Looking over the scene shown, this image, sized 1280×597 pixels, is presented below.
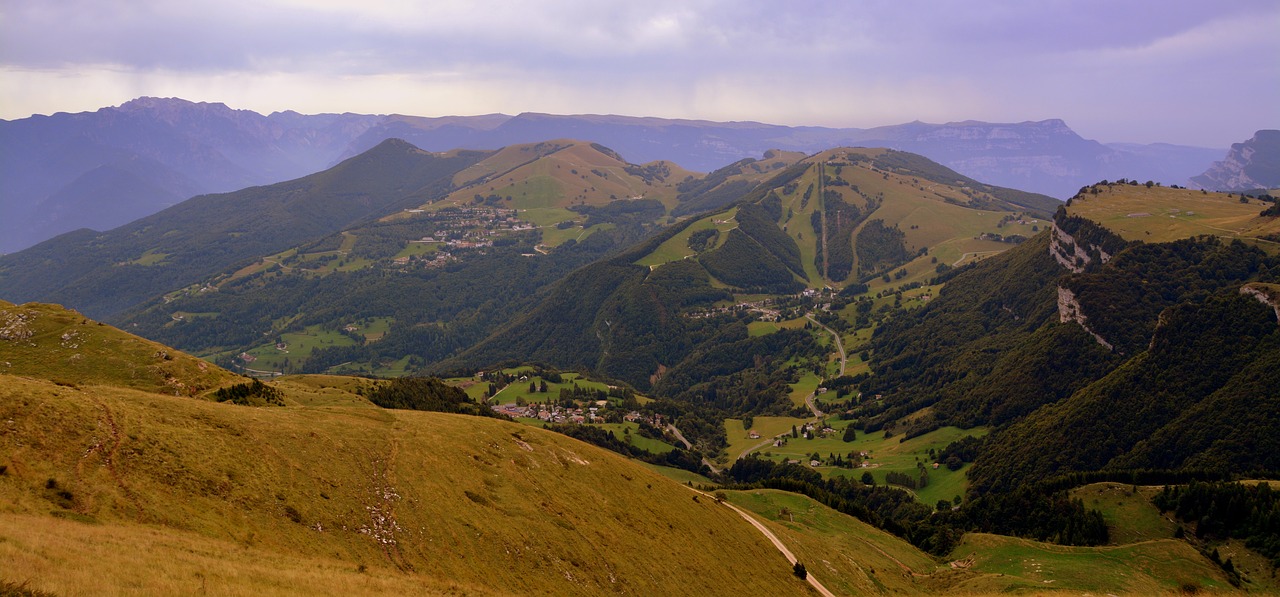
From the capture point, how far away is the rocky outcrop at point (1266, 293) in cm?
13100

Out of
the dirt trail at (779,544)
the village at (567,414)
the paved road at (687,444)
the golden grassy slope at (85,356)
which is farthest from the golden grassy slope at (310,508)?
the village at (567,414)

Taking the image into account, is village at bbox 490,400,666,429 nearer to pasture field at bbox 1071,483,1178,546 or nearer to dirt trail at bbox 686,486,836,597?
dirt trail at bbox 686,486,836,597

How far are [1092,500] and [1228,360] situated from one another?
6470 cm

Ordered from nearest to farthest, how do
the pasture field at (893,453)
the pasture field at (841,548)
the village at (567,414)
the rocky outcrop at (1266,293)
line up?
the pasture field at (841,548)
the rocky outcrop at (1266,293)
the pasture field at (893,453)
the village at (567,414)

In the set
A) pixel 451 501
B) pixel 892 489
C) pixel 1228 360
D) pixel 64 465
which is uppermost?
pixel 64 465

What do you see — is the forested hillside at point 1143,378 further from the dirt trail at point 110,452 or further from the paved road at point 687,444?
the dirt trail at point 110,452

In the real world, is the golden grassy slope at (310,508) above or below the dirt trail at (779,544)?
above

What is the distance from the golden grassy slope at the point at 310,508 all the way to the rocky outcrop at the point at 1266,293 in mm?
130964

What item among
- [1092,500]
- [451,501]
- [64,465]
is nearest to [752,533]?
[451,501]

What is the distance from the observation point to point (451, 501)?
51.8 m

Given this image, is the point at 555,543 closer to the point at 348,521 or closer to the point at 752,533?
the point at 348,521

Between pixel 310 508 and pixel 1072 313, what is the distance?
8152 inches

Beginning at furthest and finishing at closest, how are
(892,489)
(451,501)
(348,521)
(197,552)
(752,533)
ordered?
1. (892,489)
2. (752,533)
3. (451,501)
4. (348,521)
5. (197,552)

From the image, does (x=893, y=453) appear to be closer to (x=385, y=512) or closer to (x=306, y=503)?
(x=385, y=512)
